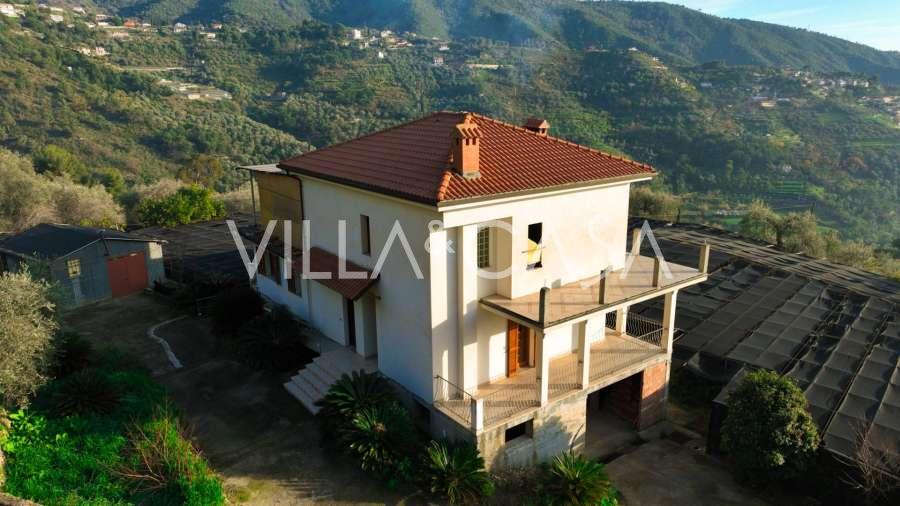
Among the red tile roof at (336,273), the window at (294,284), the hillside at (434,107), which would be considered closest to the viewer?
the red tile roof at (336,273)

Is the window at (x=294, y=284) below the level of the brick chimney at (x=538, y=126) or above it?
below

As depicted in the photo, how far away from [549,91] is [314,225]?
66.9m

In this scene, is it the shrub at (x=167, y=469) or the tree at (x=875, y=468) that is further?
the tree at (x=875, y=468)

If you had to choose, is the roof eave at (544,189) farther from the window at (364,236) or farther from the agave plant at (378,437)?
the agave plant at (378,437)

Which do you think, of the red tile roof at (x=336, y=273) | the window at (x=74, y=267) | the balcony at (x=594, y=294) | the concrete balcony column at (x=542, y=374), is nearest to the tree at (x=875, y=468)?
the balcony at (x=594, y=294)

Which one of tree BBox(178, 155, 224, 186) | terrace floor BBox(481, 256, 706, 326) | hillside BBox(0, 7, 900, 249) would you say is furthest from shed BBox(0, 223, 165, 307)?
hillside BBox(0, 7, 900, 249)

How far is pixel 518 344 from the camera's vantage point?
16.4 m

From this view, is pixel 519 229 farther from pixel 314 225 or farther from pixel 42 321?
pixel 42 321

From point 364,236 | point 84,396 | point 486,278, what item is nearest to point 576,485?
point 486,278

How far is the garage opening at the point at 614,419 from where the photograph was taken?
16.9 m

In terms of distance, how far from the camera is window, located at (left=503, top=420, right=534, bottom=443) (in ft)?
48.7

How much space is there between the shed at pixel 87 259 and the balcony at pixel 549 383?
18966 mm

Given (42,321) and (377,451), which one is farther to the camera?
(42,321)

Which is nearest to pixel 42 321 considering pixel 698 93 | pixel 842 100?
pixel 698 93
